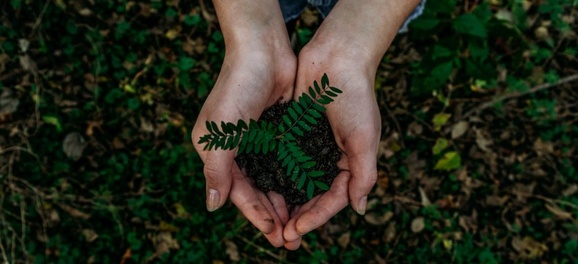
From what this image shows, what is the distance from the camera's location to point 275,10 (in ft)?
10.7

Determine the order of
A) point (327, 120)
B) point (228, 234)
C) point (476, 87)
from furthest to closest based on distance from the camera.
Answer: point (476, 87) → point (228, 234) → point (327, 120)

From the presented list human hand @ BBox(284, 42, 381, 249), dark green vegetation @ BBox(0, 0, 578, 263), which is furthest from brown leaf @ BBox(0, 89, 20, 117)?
human hand @ BBox(284, 42, 381, 249)

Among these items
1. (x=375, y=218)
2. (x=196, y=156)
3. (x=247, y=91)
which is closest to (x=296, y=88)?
(x=247, y=91)

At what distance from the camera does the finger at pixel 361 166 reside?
2885 millimetres

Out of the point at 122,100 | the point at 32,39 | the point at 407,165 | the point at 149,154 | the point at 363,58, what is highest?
the point at 32,39

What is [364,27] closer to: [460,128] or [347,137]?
[347,137]

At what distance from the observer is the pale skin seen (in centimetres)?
287

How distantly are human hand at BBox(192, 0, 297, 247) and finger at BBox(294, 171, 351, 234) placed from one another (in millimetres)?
170

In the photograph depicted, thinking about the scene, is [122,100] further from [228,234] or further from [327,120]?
[327,120]

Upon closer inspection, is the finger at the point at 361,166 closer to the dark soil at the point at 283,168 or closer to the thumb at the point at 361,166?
the thumb at the point at 361,166

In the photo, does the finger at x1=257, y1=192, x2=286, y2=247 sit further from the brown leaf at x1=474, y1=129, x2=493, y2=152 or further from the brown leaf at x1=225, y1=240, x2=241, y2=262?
the brown leaf at x1=474, y1=129, x2=493, y2=152

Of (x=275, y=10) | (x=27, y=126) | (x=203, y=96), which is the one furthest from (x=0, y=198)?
(x=275, y=10)

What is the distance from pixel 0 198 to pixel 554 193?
180 inches

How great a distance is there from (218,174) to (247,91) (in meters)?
0.49
